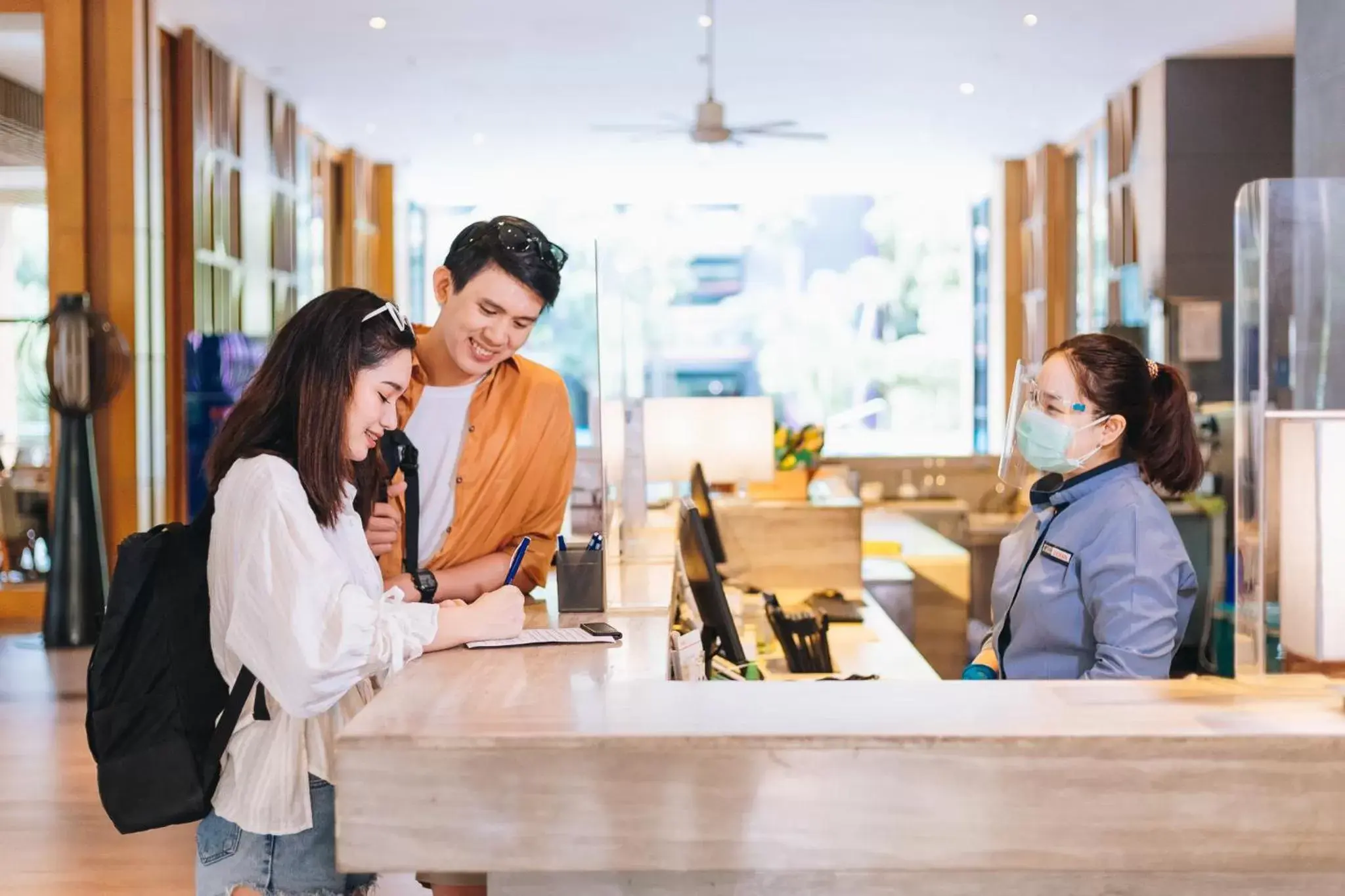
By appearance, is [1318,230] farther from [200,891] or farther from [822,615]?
[822,615]

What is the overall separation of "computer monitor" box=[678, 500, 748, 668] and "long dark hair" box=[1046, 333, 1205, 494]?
0.75 meters

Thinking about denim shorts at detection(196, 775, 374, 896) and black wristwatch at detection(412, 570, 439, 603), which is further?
black wristwatch at detection(412, 570, 439, 603)

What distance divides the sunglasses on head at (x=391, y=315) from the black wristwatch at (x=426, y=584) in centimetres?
52

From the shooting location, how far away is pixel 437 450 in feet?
7.64

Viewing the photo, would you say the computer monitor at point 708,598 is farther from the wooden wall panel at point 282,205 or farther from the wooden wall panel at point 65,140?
the wooden wall panel at point 282,205

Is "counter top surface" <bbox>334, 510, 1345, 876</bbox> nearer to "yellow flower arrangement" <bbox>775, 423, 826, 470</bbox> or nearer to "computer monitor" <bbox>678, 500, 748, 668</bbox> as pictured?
"computer monitor" <bbox>678, 500, 748, 668</bbox>

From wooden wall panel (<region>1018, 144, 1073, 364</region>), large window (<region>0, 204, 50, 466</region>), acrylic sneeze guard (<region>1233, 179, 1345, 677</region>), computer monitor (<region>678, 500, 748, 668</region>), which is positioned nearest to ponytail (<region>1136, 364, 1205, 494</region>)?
acrylic sneeze guard (<region>1233, 179, 1345, 677</region>)

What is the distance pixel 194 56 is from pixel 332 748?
737 cm

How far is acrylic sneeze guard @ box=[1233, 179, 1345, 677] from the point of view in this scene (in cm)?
144

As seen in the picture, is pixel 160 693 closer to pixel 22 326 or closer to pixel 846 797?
pixel 846 797

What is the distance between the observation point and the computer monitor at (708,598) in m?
2.46

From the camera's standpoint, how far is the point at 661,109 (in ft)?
33.2

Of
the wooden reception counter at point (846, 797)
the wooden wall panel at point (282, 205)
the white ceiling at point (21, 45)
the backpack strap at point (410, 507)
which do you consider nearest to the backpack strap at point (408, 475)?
the backpack strap at point (410, 507)

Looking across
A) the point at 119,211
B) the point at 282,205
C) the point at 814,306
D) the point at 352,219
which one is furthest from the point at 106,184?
the point at 814,306
